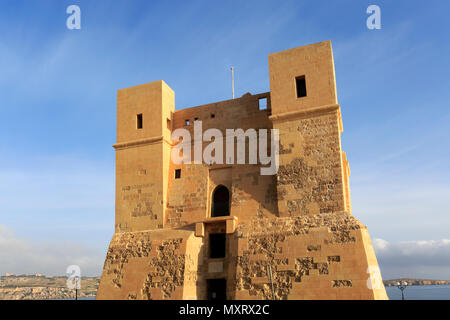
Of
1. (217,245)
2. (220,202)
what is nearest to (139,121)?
(220,202)

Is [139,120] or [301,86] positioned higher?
[301,86]

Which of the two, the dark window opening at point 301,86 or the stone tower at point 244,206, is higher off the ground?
the dark window opening at point 301,86

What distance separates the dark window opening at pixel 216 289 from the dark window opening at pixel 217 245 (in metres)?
0.84

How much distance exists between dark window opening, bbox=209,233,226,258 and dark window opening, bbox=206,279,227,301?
33.1 inches

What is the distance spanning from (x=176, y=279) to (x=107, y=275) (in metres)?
2.92

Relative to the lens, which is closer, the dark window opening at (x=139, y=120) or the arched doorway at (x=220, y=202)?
the arched doorway at (x=220, y=202)

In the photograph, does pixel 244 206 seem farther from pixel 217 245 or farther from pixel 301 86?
pixel 301 86

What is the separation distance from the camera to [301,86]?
51.2 ft

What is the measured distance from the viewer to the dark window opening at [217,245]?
50.5 feet

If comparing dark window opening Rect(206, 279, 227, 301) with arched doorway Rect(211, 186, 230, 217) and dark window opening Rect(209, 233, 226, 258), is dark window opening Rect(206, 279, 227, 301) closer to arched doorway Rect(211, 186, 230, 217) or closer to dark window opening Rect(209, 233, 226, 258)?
dark window opening Rect(209, 233, 226, 258)

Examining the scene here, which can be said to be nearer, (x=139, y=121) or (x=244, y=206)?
(x=244, y=206)

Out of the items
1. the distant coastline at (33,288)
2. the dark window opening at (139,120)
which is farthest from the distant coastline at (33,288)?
the dark window opening at (139,120)

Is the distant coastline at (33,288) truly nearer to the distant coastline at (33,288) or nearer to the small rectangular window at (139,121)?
the distant coastline at (33,288)

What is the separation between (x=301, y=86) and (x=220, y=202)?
200 inches
